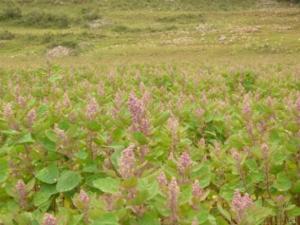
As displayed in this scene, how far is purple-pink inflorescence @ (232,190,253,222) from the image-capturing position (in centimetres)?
264

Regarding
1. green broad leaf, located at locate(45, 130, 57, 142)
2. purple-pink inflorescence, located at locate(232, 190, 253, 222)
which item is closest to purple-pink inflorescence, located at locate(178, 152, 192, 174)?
purple-pink inflorescence, located at locate(232, 190, 253, 222)

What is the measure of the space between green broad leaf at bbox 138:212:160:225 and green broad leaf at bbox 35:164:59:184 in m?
1.04

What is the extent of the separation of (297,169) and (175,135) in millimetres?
794

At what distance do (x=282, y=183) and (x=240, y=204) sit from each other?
45.3 inches

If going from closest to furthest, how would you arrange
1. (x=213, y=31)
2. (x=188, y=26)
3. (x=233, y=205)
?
(x=233, y=205)
(x=213, y=31)
(x=188, y=26)

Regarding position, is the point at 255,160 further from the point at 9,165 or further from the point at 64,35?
the point at 64,35

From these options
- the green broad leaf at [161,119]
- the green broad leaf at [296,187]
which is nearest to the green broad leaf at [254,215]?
the green broad leaf at [296,187]

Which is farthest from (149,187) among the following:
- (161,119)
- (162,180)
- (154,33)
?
(154,33)

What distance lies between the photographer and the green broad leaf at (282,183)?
3695 millimetres

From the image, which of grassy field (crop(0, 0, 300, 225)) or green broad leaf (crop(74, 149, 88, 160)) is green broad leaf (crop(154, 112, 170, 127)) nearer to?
grassy field (crop(0, 0, 300, 225))

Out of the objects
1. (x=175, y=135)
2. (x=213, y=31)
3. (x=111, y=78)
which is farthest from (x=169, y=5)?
(x=175, y=135)

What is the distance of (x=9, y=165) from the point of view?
13.4 feet

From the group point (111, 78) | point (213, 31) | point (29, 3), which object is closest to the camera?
point (111, 78)

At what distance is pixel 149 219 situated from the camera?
283 centimetres
